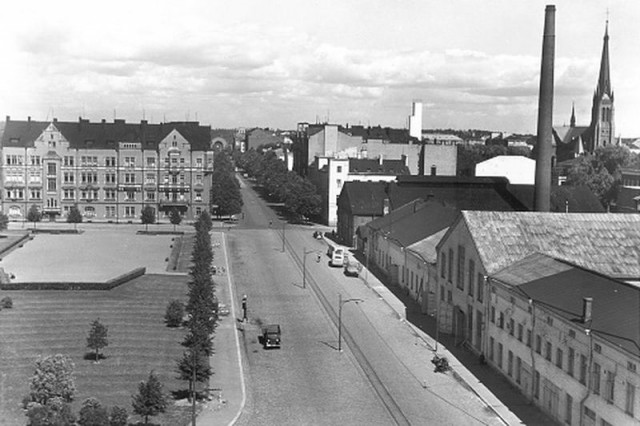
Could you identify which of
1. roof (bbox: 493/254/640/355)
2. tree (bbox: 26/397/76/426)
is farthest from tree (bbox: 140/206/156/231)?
tree (bbox: 26/397/76/426)

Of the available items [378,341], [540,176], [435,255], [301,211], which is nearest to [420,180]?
[301,211]

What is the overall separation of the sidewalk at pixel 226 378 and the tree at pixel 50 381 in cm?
615

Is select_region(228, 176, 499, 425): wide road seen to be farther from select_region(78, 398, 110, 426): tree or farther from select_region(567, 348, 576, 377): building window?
select_region(78, 398, 110, 426): tree

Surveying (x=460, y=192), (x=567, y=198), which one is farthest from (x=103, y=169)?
(x=567, y=198)

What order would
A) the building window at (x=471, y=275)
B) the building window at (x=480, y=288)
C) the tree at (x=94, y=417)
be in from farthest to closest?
the building window at (x=471, y=275), the building window at (x=480, y=288), the tree at (x=94, y=417)

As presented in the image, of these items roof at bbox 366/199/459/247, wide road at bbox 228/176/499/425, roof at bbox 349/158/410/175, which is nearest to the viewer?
wide road at bbox 228/176/499/425

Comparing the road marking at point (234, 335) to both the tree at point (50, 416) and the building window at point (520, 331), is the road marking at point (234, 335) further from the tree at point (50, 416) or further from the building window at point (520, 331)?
the building window at point (520, 331)

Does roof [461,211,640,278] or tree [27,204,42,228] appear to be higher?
roof [461,211,640,278]

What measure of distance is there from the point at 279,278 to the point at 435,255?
17.4m

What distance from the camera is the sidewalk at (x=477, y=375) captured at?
37062 millimetres

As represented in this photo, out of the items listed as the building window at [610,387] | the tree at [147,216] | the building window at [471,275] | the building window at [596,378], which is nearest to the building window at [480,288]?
the building window at [471,275]

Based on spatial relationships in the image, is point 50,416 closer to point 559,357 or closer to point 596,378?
point 596,378

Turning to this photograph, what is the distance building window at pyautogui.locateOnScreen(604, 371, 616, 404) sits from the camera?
104 feet

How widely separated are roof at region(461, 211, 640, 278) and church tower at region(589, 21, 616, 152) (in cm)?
10731
